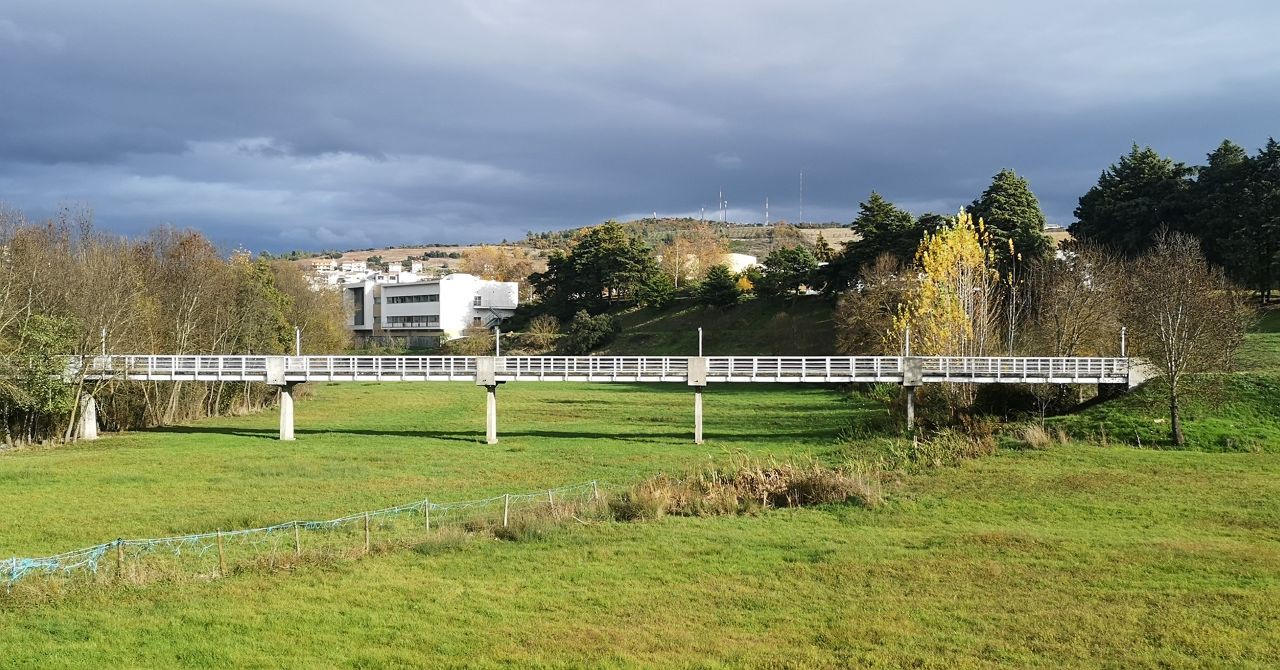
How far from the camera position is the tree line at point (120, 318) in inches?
1511

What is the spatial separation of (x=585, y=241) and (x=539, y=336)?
15.4 m

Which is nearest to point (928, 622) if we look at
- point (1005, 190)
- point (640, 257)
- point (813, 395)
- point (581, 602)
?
point (581, 602)

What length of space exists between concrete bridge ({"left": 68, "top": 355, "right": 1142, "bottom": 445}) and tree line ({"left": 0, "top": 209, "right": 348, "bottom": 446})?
1872 millimetres

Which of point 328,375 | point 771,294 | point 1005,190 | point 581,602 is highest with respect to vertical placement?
point 1005,190

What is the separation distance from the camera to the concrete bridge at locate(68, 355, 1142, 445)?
3959cm

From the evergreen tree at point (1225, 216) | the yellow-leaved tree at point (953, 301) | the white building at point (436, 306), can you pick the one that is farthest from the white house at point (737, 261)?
the yellow-leaved tree at point (953, 301)

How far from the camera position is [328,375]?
42.4 metres

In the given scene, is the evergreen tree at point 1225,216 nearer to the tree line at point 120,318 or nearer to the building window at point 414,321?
the tree line at point 120,318

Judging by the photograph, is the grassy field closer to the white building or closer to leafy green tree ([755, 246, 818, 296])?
leafy green tree ([755, 246, 818, 296])

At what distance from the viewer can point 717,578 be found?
1694 cm

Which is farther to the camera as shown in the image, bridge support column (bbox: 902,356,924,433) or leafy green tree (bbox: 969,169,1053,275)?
leafy green tree (bbox: 969,169,1053,275)

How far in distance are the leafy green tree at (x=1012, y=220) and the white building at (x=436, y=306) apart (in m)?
60.7

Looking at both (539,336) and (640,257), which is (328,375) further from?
(640,257)

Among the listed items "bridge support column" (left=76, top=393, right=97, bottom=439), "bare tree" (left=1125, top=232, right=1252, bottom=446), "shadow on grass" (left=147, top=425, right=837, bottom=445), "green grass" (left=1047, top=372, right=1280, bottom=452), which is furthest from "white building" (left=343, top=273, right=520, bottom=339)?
"bare tree" (left=1125, top=232, right=1252, bottom=446)
